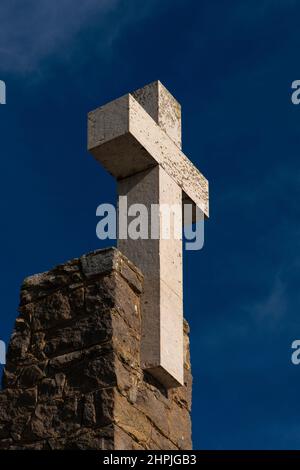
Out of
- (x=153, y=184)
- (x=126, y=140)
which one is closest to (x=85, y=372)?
(x=153, y=184)

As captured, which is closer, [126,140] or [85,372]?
[85,372]

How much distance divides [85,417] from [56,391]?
29 centimetres

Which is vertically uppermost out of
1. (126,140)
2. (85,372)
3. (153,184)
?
(126,140)

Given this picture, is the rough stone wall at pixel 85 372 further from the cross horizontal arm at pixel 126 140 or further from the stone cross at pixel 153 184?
the cross horizontal arm at pixel 126 140

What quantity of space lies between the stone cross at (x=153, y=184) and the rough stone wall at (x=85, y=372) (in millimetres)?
85

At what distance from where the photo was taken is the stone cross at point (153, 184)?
6.48 meters

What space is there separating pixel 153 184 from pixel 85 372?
1.32 metres

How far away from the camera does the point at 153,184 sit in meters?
6.93

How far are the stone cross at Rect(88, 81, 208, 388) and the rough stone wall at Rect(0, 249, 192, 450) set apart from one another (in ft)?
0.28

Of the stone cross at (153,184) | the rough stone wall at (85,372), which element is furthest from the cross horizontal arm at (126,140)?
the rough stone wall at (85,372)

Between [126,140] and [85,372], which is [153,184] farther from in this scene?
[85,372]

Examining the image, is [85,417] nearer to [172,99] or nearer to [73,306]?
[73,306]

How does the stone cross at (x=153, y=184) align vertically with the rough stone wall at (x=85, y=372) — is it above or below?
above
